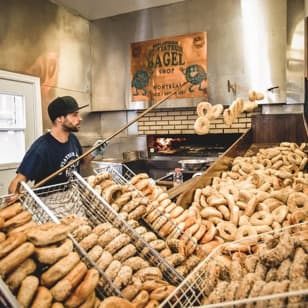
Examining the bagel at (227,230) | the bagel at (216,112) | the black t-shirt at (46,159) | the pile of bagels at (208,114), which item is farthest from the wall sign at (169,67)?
the bagel at (227,230)

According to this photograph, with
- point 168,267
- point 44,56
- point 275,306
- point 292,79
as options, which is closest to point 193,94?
point 292,79

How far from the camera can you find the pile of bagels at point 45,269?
3.31 ft

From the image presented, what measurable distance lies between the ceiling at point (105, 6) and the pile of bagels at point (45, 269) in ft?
17.7

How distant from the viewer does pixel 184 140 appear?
6117 millimetres

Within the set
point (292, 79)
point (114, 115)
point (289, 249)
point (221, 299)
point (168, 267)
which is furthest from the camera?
point (114, 115)

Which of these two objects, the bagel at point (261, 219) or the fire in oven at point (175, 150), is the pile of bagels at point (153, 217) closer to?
the bagel at point (261, 219)

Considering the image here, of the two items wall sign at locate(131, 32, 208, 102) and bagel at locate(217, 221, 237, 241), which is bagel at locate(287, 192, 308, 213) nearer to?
bagel at locate(217, 221, 237, 241)

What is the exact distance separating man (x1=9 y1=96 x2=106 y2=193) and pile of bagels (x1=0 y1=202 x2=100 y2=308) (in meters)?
1.55

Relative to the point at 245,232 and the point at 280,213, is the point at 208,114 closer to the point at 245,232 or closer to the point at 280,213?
the point at 280,213

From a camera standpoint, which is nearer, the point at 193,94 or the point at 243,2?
the point at 243,2

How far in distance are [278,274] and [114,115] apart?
18.8 ft

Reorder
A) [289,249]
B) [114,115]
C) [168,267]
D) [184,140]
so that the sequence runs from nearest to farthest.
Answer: [289,249]
[168,267]
[184,140]
[114,115]

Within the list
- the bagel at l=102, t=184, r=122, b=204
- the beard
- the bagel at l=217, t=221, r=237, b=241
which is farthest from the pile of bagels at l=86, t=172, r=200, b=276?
the beard

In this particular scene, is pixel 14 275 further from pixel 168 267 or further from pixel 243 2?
pixel 243 2
